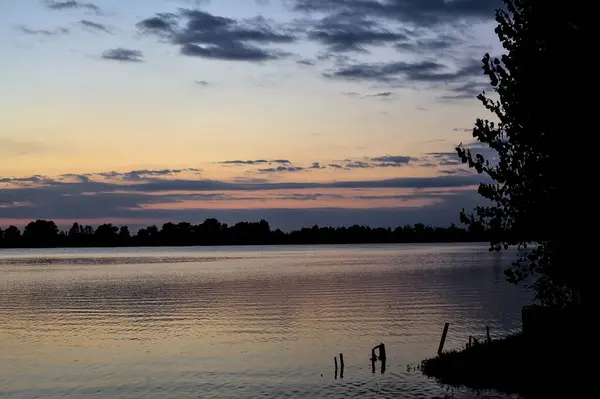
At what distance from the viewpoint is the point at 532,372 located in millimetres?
32031

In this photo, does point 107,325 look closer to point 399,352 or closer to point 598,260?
point 399,352

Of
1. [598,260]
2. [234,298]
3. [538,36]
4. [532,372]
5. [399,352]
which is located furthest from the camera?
[234,298]

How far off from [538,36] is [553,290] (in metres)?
10.4

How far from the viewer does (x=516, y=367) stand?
33281 millimetres

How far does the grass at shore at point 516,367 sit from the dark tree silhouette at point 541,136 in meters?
3.38

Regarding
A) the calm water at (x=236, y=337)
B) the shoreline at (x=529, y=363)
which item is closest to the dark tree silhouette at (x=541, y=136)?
the shoreline at (x=529, y=363)

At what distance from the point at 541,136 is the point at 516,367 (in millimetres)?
12296

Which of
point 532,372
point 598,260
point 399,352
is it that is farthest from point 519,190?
point 399,352

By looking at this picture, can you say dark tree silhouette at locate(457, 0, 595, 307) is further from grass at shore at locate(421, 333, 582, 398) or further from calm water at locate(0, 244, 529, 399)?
calm water at locate(0, 244, 529, 399)

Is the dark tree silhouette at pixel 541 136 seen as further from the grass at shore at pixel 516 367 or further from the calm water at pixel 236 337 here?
the calm water at pixel 236 337

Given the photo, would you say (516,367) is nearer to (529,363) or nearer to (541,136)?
(529,363)

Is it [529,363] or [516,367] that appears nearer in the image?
[529,363]

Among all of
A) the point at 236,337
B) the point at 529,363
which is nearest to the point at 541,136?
the point at 529,363

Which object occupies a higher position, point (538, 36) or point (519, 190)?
point (538, 36)
